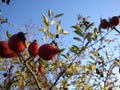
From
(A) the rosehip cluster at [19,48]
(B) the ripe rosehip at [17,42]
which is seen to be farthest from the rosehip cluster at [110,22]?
(B) the ripe rosehip at [17,42]

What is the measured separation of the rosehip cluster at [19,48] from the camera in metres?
1.35

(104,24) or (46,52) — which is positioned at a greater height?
(104,24)

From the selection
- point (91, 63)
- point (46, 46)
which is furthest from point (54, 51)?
point (91, 63)

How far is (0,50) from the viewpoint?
1.38m

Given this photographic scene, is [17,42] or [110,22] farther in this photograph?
[110,22]

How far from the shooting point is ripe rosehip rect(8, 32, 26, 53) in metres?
1.35

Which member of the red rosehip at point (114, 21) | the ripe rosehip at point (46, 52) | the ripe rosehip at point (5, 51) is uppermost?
the red rosehip at point (114, 21)

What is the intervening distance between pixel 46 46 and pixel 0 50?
0.85 ft

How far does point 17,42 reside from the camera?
1348mm

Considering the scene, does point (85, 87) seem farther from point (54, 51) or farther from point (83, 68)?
point (54, 51)

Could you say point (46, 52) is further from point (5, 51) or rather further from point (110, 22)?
point (110, 22)

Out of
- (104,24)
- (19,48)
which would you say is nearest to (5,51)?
(19,48)

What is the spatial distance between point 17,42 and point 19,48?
1.5 inches

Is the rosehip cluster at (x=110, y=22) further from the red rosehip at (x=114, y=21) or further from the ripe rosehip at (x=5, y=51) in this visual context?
the ripe rosehip at (x=5, y=51)
